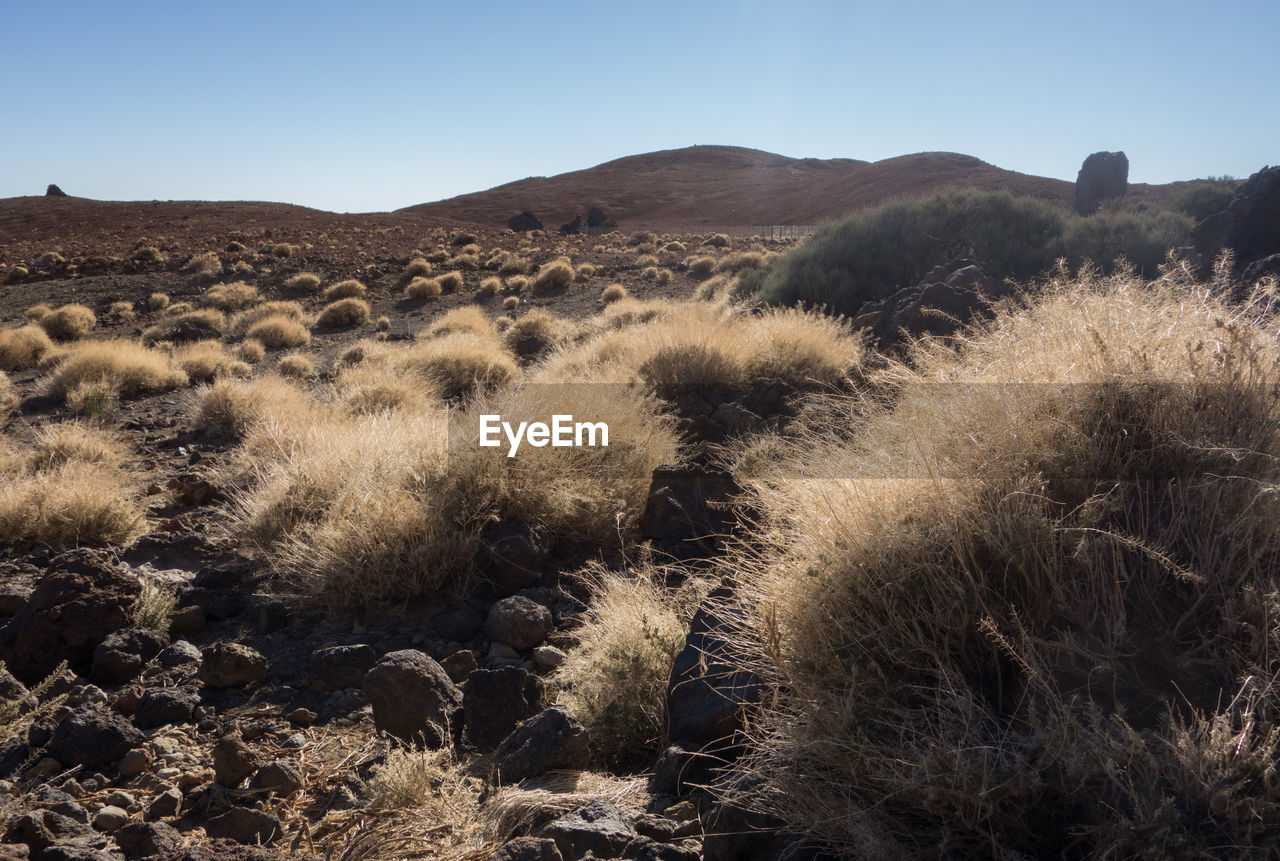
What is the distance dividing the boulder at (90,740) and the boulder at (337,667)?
790 millimetres

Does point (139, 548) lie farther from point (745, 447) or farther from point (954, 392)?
point (954, 392)

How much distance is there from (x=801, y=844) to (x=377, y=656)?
8.88 ft

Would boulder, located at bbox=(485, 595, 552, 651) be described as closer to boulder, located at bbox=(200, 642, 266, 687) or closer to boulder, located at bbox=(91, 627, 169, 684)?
boulder, located at bbox=(200, 642, 266, 687)

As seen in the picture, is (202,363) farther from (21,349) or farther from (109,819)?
(109,819)

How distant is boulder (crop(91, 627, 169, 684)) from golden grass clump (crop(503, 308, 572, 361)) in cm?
990

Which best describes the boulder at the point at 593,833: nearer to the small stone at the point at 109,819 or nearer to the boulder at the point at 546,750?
the boulder at the point at 546,750

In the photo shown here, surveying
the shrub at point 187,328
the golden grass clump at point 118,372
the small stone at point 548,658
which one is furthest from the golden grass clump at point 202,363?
the small stone at point 548,658

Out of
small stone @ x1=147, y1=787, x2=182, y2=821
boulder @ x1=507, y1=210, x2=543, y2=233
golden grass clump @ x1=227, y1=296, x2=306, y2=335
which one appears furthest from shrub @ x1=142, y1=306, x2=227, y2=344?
boulder @ x1=507, y1=210, x2=543, y2=233

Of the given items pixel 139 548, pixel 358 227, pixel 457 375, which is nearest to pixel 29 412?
pixel 457 375

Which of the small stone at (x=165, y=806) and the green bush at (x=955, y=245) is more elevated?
the green bush at (x=955, y=245)

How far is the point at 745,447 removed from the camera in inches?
256

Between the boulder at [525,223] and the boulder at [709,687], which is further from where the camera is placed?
the boulder at [525,223]

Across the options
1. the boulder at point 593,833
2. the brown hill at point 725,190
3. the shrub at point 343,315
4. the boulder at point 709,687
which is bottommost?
the boulder at point 593,833

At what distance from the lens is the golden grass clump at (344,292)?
2056 cm
